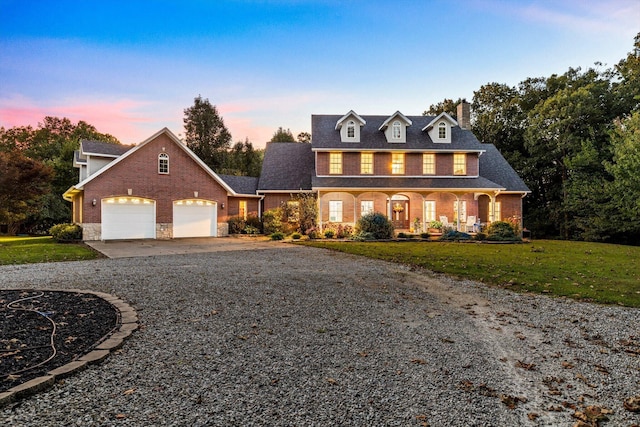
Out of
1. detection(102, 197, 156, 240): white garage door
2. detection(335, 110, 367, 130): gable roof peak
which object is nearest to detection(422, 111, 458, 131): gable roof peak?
detection(335, 110, 367, 130): gable roof peak

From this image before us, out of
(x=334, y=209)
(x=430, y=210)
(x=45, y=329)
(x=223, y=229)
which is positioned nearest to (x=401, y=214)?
(x=430, y=210)

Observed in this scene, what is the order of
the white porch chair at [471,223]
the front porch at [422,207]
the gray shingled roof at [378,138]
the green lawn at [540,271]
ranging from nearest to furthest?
the green lawn at [540,271], the white porch chair at [471,223], the front porch at [422,207], the gray shingled roof at [378,138]

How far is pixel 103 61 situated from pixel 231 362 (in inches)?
845

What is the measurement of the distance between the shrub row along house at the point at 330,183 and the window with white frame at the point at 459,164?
Result: 0.07 m

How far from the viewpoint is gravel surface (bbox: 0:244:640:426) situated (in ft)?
9.93

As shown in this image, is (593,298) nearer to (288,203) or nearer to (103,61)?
(288,203)

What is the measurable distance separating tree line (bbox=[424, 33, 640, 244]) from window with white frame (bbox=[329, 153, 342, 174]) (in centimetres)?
1739

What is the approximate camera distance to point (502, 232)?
20266 millimetres

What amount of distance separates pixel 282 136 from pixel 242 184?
64.5 feet

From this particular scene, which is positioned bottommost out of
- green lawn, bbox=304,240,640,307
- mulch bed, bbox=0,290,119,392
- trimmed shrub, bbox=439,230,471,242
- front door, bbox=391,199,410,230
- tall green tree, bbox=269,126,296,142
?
green lawn, bbox=304,240,640,307

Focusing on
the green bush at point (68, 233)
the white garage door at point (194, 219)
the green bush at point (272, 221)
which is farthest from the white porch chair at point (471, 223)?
the green bush at point (68, 233)

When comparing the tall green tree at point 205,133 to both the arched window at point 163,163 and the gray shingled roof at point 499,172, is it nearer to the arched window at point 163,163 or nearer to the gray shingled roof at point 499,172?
the arched window at point 163,163

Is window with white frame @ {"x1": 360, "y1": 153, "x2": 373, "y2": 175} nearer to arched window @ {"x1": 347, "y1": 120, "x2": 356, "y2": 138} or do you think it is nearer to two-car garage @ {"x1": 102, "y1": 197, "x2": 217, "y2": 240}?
arched window @ {"x1": 347, "y1": 120, "x2": 356, "y2": 138}

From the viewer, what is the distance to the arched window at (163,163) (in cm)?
2221
